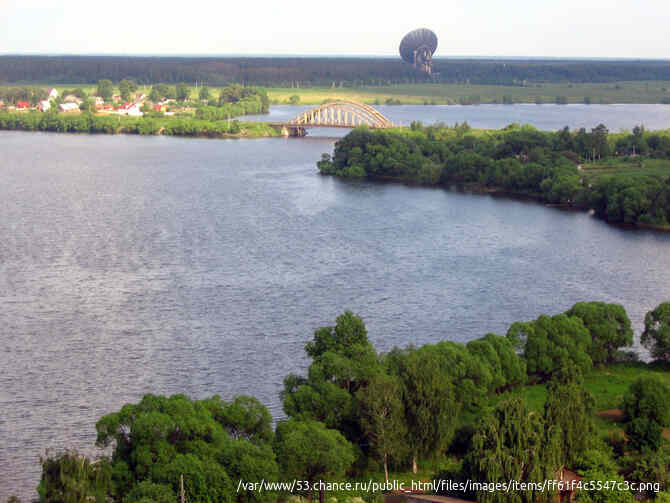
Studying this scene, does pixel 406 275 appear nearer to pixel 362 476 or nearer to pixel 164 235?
pixel 164 235

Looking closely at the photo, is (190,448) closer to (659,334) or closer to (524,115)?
(659,334)

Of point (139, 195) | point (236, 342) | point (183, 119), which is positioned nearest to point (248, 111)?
point (183, 119)

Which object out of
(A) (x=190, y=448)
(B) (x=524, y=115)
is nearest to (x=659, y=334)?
(A) (x=190, y=448)

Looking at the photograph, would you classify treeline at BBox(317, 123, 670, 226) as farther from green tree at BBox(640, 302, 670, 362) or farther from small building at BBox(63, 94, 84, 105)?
small building at BBox(63, 94, 84, 105)

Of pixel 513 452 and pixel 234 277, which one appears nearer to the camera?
pixel 513 452

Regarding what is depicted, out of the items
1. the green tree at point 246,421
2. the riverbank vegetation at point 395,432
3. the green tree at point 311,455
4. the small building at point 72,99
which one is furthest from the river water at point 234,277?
the small building at point 72,99

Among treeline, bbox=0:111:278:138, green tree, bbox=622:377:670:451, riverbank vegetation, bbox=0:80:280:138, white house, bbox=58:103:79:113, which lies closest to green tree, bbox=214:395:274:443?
green tree, bbox=622:377:670:451

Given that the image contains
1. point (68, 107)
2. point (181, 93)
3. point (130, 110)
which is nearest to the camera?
point (130, 110)
